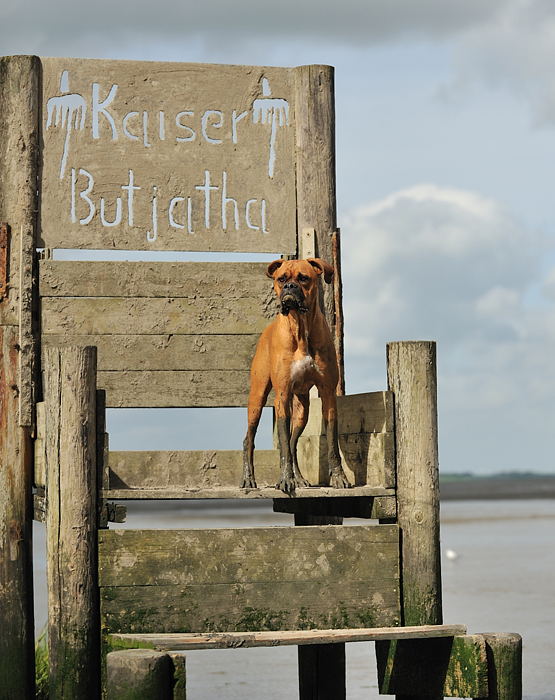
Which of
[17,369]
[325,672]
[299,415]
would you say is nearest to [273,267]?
[299,415]

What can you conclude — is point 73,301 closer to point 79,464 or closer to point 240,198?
point 240,198

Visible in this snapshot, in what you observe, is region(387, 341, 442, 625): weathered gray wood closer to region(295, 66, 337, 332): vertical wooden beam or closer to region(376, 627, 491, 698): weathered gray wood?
region(376, 627, 491, 698): weathered gray wood

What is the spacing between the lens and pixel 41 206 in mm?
7715

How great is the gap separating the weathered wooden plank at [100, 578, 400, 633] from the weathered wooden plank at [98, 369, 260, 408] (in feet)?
7.75

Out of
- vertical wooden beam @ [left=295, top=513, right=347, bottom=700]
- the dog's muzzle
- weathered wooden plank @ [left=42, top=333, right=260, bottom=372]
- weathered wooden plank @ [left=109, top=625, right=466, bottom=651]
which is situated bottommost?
vertical wooden beam @ [left=295, top=513, right=347, bottom=700]

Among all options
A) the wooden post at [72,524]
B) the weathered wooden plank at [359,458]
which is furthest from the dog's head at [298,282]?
the wooden post at [72,524]

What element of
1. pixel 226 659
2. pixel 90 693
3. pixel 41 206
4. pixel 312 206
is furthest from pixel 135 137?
pixel 226 659

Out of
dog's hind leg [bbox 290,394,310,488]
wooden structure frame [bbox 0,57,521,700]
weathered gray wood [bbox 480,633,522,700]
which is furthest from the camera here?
dog's hind leg [bbox 290,394,310,488]

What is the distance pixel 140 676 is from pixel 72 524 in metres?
1.12

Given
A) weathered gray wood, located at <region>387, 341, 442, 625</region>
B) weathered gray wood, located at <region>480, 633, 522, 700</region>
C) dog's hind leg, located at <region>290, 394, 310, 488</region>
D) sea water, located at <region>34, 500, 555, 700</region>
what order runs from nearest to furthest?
weathered gray wood, located at <region>480, 633, 522, 700</region> → weathered gray wood, located at <region>387, 341, 442, 625</region> → dog's hind leg, located at <region>290, 394, 310, 488</region> → sea water, located at <region>34, 500, 555, 700</region>

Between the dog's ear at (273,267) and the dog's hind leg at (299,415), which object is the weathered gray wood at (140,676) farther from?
the dog's ear at (273,267)

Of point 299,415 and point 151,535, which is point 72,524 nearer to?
point 151,535

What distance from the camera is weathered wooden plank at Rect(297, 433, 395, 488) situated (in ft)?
19.6

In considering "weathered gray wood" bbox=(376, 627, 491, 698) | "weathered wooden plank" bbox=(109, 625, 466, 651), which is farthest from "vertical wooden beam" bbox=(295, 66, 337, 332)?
"weathered wooden plank" bbox=(109, 625, 466, 651)
